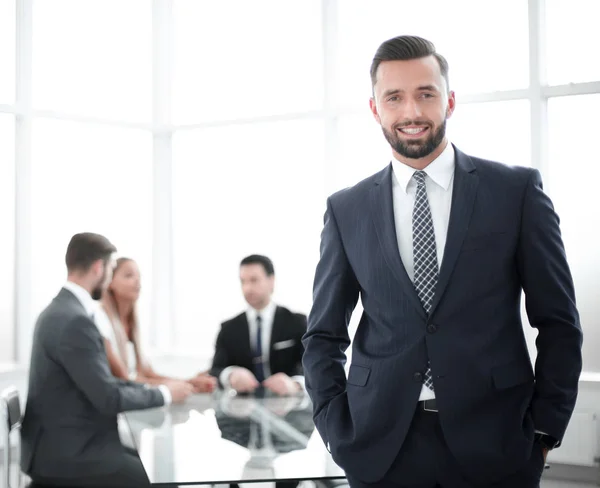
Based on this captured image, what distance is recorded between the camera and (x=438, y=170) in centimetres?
175

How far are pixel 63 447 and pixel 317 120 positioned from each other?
3.27 m

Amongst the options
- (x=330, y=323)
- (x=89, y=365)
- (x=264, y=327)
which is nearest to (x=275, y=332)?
(x=264, y=327)

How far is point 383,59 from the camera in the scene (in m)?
1.76

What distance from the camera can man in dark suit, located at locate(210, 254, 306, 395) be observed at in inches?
169

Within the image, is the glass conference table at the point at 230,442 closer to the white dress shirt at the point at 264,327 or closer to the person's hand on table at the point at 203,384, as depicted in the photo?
the person's hand on table at the point at 203,384

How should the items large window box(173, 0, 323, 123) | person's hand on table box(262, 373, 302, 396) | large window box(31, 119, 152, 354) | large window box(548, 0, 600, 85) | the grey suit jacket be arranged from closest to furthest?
the grey suit jacket → person's hand on table box(262, 373, 302, 396) → large window box(548, 0, 600, 85) → large window box(31, 119, 152, 354) → large window box(173, 0, 323, 123)

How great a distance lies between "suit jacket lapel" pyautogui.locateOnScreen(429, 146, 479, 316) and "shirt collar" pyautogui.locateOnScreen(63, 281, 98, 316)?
1.97 m

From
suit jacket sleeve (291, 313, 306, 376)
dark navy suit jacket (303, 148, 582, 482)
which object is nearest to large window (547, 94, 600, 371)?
suit jacket sleeve (291, 313, 306, 376)

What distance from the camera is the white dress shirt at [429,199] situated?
170cm

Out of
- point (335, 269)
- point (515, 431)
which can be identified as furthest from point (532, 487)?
point (335, 269)

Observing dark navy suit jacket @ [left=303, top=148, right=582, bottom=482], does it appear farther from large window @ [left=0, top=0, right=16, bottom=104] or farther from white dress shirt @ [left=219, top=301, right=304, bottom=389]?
large window @ [left=0, top=0, right=16, bottom=104]

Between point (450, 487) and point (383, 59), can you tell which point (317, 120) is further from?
point (450, 487)

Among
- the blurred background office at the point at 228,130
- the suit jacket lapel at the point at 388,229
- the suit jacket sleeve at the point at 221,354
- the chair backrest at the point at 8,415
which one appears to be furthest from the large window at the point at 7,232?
the suit jacket lapel at the point at 388,229

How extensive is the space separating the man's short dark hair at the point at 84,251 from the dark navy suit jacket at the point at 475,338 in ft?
6.21
